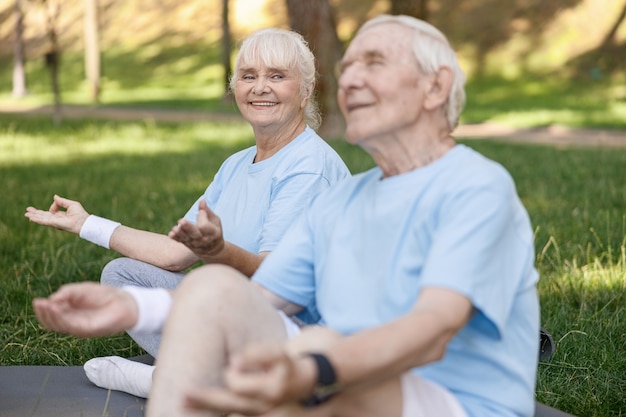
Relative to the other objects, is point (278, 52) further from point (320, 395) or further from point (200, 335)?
point (320, 395)

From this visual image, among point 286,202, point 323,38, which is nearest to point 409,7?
point 323,38

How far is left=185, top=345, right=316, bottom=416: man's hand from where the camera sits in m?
1.70

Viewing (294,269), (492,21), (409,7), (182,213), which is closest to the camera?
(294,269)

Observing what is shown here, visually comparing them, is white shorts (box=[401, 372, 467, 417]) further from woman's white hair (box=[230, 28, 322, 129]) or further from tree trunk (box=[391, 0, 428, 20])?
tree trunk (box=[391, 0, 428, 20])

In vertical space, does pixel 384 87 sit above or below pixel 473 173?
above

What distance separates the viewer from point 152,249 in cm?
351

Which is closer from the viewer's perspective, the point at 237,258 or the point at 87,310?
the point at 87,310

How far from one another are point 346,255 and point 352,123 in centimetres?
32

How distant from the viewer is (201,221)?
8.86 feet

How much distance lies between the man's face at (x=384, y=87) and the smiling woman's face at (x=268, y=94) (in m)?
1.13

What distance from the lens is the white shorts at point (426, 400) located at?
2.07 metres

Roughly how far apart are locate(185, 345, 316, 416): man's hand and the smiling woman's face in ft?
5.85

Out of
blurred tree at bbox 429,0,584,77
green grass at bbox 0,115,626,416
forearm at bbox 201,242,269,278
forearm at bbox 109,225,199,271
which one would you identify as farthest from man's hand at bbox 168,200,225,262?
blurred tree at bbox 429,0,584,77

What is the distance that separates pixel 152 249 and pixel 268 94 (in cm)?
70
